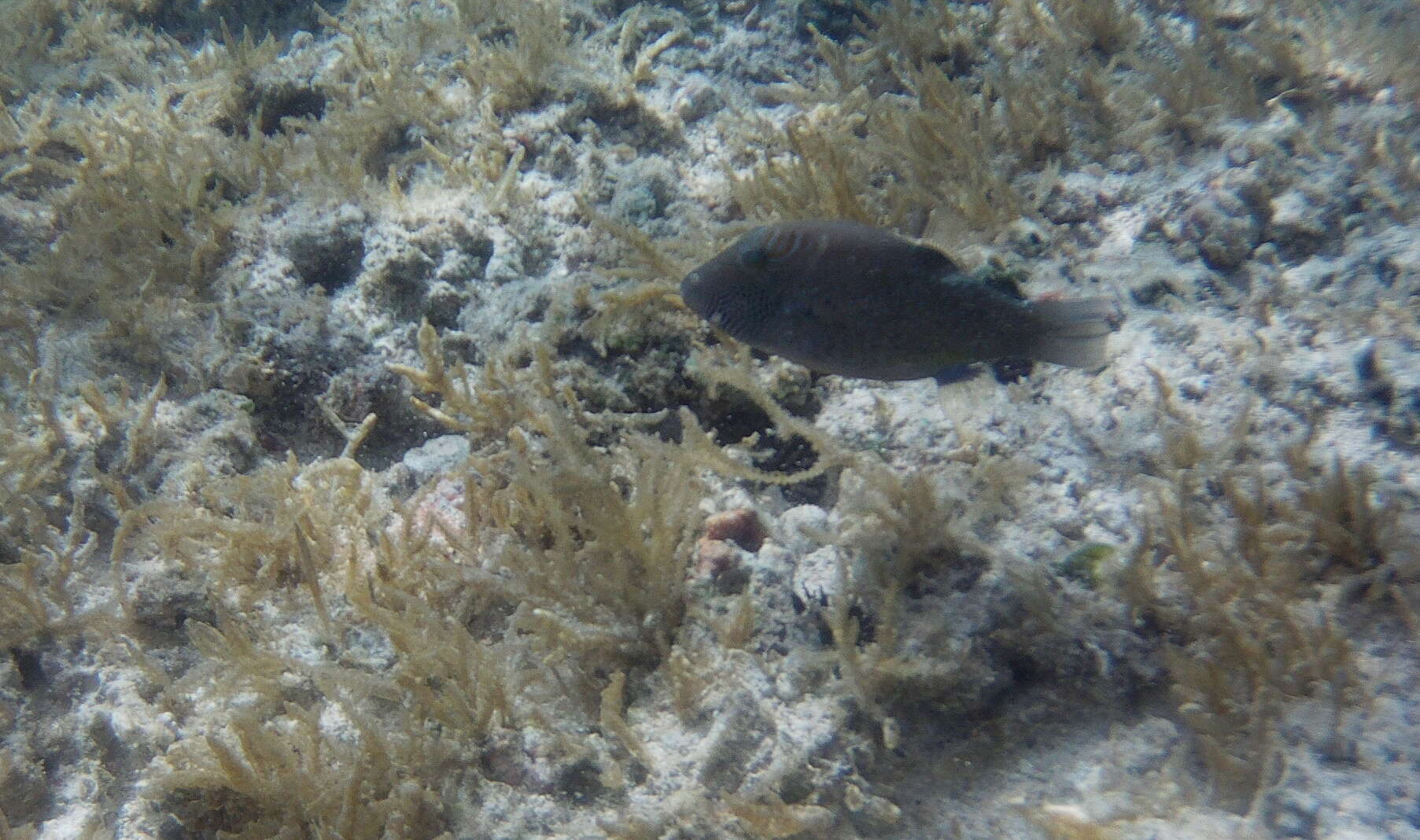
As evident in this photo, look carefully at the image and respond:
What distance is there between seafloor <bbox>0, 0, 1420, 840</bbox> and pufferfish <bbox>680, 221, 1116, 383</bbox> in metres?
0.50

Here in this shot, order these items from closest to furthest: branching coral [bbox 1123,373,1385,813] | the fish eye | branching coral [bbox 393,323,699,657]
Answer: branching coral [bbox 1123,373,1385,813] < the fish eye < branching coral [bbox 393,323,699,657]

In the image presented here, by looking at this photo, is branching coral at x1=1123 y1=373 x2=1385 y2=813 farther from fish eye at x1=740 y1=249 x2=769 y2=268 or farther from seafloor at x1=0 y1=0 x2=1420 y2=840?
fish eye at x1=740 y1=249 x2=769 y2=268

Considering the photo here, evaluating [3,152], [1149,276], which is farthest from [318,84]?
[1149,276]

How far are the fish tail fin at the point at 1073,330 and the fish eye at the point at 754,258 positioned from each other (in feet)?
2.06

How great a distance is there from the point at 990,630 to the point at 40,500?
11.3ft

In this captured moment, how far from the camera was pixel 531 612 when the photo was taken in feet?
6.90

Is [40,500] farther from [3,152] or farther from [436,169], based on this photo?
[3,152]

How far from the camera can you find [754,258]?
72.1 inches

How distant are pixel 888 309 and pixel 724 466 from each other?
0.80 meters

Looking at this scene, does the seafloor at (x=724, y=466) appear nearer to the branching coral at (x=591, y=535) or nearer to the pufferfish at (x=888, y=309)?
the branching coral at (x=591, y=535)

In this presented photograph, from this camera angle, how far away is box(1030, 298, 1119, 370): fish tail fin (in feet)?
5.73

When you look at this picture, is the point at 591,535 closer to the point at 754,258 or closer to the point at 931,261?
the point at 754,258

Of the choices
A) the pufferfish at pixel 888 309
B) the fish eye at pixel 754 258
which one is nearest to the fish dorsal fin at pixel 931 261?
the pufferfish at pixel 888 309

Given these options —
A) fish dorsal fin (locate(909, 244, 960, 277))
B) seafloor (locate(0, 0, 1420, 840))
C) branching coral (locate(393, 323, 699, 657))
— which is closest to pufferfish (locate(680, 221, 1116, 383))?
fish dorsal fin (locate(909, 244, 960, 277))
